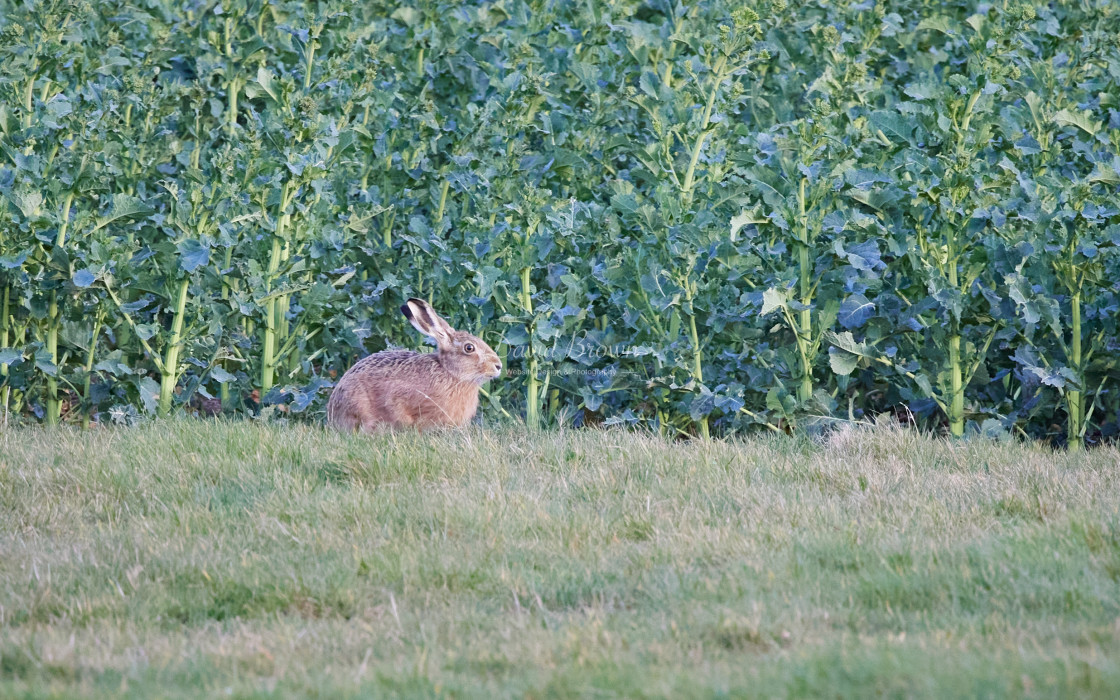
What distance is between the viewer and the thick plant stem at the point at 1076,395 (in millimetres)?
7824

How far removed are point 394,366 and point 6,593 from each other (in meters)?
3.32

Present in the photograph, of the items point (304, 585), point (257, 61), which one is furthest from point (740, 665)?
point (257, 61)

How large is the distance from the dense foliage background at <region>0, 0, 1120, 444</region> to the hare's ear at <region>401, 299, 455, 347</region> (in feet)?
1.59

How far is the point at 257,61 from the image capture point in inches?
405

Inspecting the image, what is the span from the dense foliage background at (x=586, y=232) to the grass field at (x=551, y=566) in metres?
0.92

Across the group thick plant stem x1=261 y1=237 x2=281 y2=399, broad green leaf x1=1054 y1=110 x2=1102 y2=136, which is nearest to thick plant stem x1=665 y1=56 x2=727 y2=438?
broad green leaf x1=1054 y1=110 x2=1102 y2=136

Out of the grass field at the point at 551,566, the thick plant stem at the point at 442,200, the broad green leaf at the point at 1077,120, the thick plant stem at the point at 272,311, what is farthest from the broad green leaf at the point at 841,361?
the thick plant stem at the point at 272,311

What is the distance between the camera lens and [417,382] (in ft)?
27.0

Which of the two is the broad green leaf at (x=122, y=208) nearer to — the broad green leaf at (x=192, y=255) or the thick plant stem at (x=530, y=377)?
the broad green leaf at (x=192, y=255)

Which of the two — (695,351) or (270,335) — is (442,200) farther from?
(695,351)

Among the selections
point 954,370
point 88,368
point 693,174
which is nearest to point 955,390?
point 954,370

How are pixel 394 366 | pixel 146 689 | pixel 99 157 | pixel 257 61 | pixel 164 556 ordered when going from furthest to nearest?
1. pixel 257 61
2. pixel 99 157
3. pixel 394 366
4. pixel 164 556
5. pixel 146 689

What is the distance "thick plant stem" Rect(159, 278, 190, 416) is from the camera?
8.61 meters

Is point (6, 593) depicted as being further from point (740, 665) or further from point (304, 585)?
point (740, 665)
